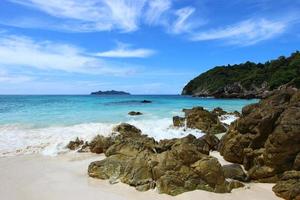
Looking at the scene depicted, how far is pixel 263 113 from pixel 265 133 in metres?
0.74

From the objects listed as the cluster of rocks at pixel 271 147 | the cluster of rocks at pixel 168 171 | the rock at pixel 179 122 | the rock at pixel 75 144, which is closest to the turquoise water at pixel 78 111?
the rock at pixel 179 122

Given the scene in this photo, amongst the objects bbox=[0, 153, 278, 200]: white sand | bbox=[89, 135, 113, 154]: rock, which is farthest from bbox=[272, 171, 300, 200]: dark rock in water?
bbox=[89, 135, 113, 154]: rock

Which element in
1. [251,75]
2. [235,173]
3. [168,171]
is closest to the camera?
[168,171]

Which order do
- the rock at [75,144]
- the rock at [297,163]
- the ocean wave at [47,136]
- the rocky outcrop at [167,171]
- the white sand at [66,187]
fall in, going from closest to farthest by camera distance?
the white sand at [66,187]
the rocky outcrop at [167,171]
the rock at [297,163]
the ocean wave at [47,136]
the rock at [75,144]

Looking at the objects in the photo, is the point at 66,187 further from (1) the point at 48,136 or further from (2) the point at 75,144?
(1) the point at 48,136

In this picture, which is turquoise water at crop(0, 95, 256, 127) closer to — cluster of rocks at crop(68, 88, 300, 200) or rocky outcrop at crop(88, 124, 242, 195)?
rocky outcrop at crop(88, 124, 242, 195)

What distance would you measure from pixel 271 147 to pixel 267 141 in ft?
1.11

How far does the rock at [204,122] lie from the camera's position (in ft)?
65.4

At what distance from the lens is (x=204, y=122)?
21.2m

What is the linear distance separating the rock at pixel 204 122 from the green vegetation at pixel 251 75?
50582 mm

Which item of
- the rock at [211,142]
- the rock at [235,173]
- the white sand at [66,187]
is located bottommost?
the white sand at [66,187]

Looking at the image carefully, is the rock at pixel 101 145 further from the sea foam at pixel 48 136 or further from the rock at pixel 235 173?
the rock at pixel 235 173

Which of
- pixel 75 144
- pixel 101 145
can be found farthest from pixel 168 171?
pixel 75 144

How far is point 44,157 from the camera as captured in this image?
45.0 ft
